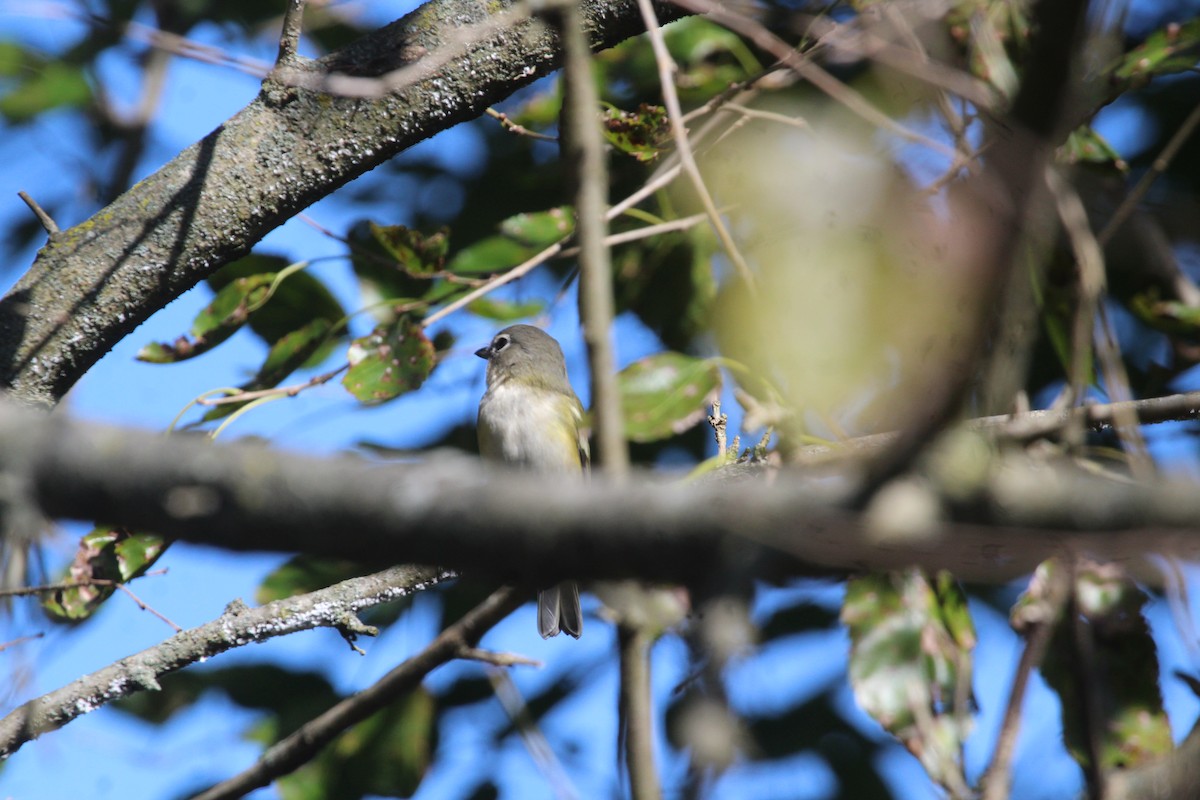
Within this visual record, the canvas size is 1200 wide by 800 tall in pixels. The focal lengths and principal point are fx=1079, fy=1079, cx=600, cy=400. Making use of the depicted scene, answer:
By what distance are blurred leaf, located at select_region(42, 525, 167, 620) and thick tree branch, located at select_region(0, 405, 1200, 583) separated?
1985mm

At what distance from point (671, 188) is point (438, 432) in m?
1.28

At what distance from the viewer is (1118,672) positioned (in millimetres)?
2320

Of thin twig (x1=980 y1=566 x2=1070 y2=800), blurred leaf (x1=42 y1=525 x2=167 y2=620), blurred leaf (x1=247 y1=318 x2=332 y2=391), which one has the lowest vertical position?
thin twig (x1=980 y1=566 x2=1070 y2=800)

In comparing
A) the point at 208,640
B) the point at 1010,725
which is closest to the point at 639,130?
the point at 208,640

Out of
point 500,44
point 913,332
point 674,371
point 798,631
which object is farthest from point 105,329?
point 798,631

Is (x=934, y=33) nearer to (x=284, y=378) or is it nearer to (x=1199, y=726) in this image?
(x=1199, y=726)

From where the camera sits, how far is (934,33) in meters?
2.49

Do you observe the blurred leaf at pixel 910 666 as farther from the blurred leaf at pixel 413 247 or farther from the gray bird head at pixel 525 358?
the gray bird head at pixel 525 358

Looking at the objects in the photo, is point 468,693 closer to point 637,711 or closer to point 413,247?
point 413,247

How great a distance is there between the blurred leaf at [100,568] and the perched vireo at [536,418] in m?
1.69

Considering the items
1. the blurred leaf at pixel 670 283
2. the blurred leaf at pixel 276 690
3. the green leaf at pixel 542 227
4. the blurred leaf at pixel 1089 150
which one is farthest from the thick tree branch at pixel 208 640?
the blurred leaf at pixel 1089 150

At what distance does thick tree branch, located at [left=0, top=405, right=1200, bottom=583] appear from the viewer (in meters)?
0.78

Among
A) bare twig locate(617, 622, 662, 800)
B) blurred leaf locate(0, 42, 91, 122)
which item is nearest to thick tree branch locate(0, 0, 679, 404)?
bare twig locate(617, 622, 662, 800)

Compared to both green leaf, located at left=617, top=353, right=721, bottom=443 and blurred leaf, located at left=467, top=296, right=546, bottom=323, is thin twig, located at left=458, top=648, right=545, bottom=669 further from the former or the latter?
blurred leaf, located at left=467, top=296, right=546, bottom=323
